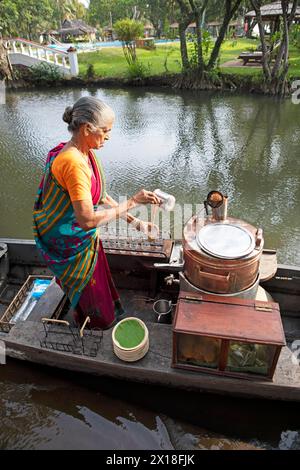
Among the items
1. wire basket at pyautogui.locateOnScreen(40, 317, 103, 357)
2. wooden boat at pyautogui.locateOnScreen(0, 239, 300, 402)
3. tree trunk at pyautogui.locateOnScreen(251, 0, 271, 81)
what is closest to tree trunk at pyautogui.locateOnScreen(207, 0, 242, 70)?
tree trunk at pyautogui.locateOnScreen(251, 0, 271, 81)

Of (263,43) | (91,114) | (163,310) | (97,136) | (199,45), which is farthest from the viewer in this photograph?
(199,45)


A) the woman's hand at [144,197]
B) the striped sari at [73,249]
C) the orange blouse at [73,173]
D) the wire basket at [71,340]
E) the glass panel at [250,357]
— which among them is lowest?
the wire basket at [71,340]

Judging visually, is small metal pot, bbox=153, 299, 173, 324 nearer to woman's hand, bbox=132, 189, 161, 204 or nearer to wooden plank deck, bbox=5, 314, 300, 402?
wooden plank deck, bbox=5, 314, 300, 402

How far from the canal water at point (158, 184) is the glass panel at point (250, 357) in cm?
68

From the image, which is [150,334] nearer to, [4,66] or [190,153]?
[190,153]

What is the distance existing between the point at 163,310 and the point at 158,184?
197 inches

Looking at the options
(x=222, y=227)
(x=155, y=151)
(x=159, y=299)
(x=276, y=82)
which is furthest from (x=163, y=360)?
(x=276, y=82)

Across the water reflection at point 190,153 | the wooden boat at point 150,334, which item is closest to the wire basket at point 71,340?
the wooden boat at point 150,334

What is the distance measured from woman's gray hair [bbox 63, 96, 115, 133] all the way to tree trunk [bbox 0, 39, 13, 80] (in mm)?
17873

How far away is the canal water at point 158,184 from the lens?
11.0 feet

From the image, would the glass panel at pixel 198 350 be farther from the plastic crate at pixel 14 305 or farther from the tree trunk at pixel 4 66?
the tree trunk at pixel 4 66

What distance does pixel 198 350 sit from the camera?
297 centimetres

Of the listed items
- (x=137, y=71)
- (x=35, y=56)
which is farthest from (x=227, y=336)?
(x=35, y=56)
